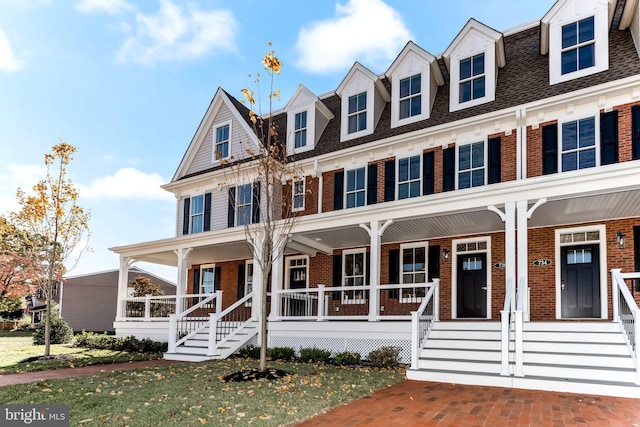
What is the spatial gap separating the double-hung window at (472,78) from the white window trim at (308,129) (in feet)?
17.6

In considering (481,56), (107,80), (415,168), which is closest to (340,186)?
(415,168)

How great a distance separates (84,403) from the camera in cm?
727

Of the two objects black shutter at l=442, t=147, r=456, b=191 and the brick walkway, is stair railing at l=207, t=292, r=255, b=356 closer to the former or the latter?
the brick walkway

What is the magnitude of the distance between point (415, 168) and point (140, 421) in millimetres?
10609

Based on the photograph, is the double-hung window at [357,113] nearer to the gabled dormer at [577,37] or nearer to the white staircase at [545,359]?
the gabled dormer at [577,37]

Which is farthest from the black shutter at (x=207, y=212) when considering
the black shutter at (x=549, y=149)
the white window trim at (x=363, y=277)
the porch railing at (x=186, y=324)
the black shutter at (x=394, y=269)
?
the black shutter at (x=549, y=149)

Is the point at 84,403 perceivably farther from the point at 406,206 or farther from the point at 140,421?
the point at 406,206

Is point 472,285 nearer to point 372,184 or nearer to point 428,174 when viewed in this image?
point 428,174

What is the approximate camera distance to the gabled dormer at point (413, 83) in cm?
1509

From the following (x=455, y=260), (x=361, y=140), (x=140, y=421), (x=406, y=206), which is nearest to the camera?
(x=140, y=421)

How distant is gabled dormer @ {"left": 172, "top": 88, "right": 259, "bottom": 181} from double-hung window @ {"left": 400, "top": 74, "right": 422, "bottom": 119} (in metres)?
5.60

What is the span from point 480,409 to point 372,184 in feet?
30.1

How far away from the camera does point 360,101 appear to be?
16562 mm

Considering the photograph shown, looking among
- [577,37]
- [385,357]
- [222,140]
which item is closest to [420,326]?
[385,357]
